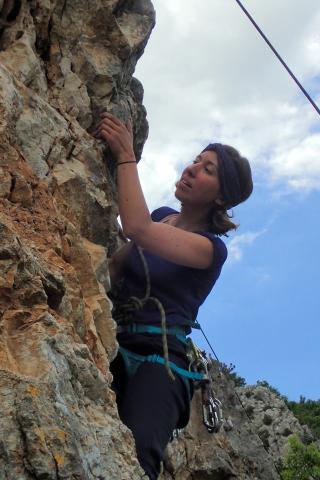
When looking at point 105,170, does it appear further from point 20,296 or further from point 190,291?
point 20,296

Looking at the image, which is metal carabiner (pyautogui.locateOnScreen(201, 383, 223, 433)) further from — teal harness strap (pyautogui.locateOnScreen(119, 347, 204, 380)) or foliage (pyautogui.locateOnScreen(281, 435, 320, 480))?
foliage (pyautogui.locateOnScreen(281, 435, 320, 480))

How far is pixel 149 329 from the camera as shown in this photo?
470 cm

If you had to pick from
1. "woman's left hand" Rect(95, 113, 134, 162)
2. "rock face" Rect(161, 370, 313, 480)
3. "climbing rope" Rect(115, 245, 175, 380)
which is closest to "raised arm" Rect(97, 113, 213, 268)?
"climbing rope" Rect(115, 245, 175, 380)

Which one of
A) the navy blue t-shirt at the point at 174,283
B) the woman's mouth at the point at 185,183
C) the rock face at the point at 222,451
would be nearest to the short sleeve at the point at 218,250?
the navy blue t-shirt at the point at 174,283

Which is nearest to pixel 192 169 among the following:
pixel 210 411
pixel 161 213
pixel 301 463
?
pixel 161 213

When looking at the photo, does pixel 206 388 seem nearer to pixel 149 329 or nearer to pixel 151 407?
pixel 149 329

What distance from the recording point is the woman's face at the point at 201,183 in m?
5.44

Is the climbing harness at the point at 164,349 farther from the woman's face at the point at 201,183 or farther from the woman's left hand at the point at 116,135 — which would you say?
the woman's left hand at the point at 116,135

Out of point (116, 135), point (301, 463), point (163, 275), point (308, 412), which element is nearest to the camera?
point (163, 275)

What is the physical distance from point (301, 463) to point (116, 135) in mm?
16698

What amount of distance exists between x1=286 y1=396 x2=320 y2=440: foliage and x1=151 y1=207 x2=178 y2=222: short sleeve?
24.3 m

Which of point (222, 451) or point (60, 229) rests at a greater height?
point (60, 229)

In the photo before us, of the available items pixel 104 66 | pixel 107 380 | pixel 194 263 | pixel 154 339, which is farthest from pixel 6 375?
pixel 104 66

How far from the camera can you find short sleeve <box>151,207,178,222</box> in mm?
6027
